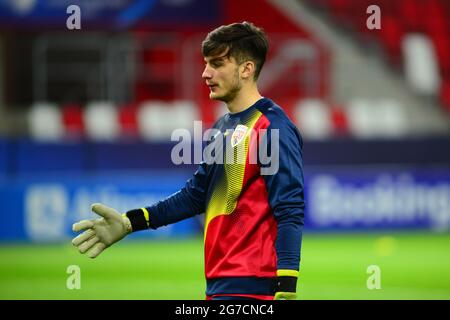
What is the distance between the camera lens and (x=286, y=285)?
14.4 feet

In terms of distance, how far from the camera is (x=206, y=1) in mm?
18453

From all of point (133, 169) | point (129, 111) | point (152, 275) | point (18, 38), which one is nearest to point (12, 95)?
point (18, 38)

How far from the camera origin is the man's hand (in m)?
4.78

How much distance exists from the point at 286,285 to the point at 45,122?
40.9 ft

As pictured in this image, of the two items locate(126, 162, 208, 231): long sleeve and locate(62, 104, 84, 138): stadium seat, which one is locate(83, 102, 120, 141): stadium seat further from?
locate(126, 162, 208, 231): long sleeve

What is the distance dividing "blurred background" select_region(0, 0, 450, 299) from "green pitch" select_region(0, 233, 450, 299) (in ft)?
0.10

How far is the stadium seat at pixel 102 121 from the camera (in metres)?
16.3

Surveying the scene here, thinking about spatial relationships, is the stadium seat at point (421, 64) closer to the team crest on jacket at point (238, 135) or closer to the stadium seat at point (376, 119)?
the stadium seat at point (376, 119)

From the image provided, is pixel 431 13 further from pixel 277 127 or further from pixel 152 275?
pixel 277 127

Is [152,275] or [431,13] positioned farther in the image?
[431,13]

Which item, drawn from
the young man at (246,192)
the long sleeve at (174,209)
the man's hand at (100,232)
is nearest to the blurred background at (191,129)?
the long sleeve at (174,209)
